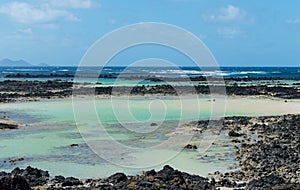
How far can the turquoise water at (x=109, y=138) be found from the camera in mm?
14984

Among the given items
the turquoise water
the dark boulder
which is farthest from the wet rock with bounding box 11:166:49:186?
the dark boulder

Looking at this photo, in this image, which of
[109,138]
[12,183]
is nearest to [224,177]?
[12,183]

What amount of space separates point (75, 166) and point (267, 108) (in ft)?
67.8

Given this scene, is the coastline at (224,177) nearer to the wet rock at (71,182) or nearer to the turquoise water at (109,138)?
the wet rock at (71,182)

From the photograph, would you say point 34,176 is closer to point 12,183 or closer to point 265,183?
point 12,183

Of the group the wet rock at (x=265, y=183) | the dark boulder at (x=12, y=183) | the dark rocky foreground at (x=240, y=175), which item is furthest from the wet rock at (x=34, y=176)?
the wet rock at (x=265, y=183)

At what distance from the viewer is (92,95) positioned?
143 feet

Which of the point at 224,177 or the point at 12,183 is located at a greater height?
the point at 12,183

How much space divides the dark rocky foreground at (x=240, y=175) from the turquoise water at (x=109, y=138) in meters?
0.76

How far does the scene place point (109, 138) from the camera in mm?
20000

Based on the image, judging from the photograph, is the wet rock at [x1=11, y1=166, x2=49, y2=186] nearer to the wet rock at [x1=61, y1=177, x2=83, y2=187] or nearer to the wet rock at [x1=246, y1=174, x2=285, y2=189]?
the wet rock at [x1=61, y1=177, x2=83, y2=187]

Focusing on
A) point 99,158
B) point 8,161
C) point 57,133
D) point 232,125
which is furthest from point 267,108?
point 8,161

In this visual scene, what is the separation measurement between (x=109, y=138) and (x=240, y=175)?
8.23m

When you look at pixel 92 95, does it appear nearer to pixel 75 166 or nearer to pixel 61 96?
pixel 61 96
